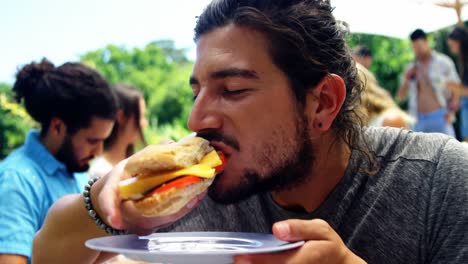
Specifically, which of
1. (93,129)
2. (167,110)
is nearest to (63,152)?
(93,129)

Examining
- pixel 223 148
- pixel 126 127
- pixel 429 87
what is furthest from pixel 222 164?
pixel 429 87

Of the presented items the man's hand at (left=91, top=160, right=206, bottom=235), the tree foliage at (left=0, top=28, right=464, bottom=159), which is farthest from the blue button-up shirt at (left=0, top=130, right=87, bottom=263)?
the man's hand at (left=91, top=160, right=206, bottom=235)

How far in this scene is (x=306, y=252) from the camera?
126 cm

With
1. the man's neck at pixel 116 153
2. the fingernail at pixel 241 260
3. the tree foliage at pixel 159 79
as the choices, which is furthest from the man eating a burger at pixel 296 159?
the man's neck at pixel 116 153

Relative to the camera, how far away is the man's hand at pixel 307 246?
4.09 feet

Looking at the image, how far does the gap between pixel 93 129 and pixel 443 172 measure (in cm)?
274

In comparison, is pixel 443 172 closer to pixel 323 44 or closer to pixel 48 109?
pixel 323 44

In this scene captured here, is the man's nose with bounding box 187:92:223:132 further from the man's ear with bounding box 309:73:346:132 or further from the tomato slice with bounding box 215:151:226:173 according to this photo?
the man's ear with bounding box 309:73:346:132

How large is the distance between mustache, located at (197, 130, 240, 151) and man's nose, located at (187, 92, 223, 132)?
0.07ft

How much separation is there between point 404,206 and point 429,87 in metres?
5.75

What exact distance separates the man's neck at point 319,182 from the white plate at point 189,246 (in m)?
0.47

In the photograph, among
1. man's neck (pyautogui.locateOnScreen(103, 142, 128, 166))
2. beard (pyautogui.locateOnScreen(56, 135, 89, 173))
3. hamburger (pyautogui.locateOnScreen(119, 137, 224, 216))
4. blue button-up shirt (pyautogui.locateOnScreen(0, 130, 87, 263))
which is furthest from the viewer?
man's neck (pyautogui.locateOnScreen(103, 142, 128, 166))

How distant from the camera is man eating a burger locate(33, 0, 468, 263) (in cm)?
175

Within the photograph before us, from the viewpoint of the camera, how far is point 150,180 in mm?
1504
